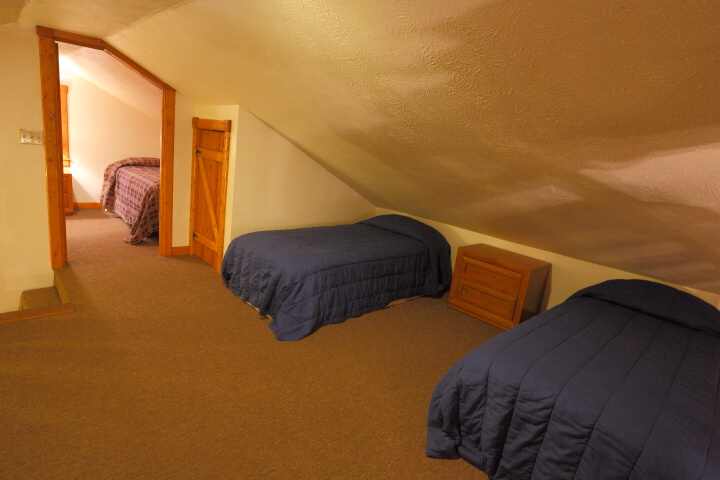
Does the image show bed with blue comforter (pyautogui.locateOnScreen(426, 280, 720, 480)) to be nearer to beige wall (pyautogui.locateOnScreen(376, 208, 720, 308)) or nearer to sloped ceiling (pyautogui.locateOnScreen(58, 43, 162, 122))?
beige wall (pyautogui.locateOnScreen(376, 208, 720, 308))

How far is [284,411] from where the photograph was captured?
2090 millimetres

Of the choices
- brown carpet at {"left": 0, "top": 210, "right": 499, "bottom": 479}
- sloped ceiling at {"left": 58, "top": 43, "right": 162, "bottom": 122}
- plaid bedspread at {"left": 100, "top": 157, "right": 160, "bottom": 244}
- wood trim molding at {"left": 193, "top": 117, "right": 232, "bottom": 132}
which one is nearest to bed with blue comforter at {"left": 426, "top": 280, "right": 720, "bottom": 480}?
brown carpet at {"left": 0, "top": 210, "right": 499, "bottom": 479}

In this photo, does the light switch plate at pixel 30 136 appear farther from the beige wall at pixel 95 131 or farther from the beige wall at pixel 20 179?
the beige wall at pixel 95 131

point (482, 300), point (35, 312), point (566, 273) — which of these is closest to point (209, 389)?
point (35, 312)

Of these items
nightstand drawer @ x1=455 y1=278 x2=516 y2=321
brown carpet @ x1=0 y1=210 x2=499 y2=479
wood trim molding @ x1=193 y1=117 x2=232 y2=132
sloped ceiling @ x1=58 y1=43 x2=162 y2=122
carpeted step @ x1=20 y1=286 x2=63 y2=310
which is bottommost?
carpeted step @ x1=20 y1=286 x2=63 y2=310

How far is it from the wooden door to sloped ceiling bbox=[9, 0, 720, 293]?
0.43 metres

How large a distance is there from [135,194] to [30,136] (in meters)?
1.58

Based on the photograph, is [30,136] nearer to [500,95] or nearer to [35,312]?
[35,312]

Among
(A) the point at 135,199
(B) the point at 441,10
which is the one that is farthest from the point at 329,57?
(A) the point at 135,199

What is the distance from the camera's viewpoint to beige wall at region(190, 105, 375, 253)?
141 inches

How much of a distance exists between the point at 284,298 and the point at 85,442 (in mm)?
1349

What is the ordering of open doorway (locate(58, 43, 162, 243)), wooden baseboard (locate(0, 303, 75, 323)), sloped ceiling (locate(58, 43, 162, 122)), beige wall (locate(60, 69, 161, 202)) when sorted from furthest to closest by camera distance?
beige wall (locate(60, 69, 161, 202)) → open doorway (locate(58, 43, 162, 243)) → sloped ceiling (locate(58, 43, 162, 122)) → wooden baseboard (locate(0, 303, 75, 323))

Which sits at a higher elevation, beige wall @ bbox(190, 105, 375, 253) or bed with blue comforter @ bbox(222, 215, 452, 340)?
beige wall @ bbox(190, 105, 375, 253)

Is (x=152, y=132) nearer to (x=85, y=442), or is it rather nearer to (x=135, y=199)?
(x=135, y=199)
